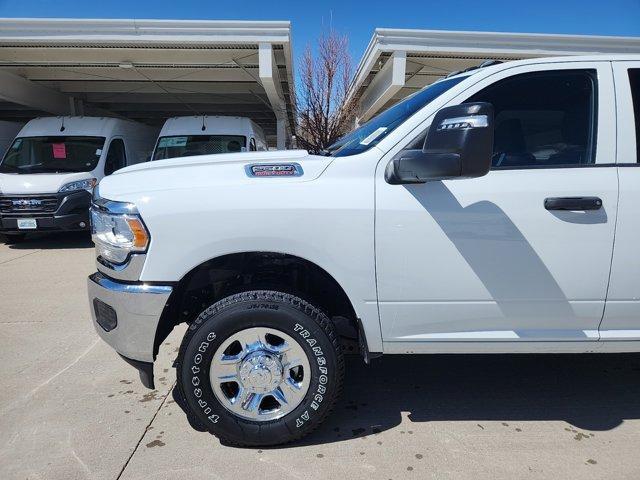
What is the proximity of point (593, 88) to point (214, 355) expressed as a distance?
257cm

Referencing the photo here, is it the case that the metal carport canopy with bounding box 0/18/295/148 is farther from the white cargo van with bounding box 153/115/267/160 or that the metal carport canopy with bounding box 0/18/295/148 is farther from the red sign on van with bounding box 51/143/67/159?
the red sign on van with bounding box 51/143/67/159

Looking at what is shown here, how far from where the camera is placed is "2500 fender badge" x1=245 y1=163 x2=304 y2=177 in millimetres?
2394

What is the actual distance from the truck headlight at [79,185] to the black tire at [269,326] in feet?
23.9

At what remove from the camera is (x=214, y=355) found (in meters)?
2.44

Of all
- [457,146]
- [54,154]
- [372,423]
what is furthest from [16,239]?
[457,146]

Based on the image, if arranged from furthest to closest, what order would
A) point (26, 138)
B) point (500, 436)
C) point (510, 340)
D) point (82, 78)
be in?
point (82, 78)
point (26, 138)
point (500, 436)
point (510, 340)

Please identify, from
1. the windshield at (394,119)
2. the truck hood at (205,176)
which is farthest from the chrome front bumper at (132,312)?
the windshield at (394,119)

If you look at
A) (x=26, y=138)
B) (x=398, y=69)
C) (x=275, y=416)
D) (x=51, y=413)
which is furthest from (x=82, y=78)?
(x=275, y=416)

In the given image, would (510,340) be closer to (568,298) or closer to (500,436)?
(568,298)

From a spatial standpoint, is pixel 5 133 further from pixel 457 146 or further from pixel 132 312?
pixel 457 146

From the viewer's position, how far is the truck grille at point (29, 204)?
26.8 ft

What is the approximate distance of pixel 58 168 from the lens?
912 cm

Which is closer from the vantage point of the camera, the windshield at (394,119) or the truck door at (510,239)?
the truck door at (510,239)

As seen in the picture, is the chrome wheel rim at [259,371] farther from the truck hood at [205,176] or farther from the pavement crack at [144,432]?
the truck hood at [205,176]
